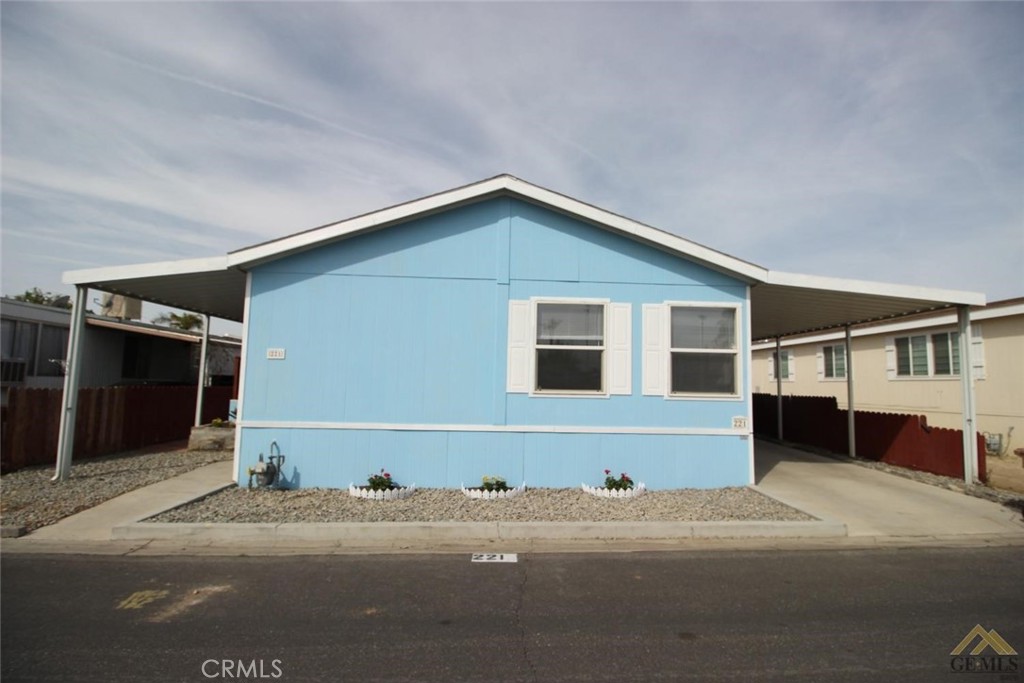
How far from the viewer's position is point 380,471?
8516 mm

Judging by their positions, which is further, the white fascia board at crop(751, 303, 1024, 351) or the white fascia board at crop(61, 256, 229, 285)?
the white fascia board at crop(751, 303, 1024, 351)

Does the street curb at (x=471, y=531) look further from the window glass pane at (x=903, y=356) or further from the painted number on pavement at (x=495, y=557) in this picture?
the window glass pane at (x=903, y=356)

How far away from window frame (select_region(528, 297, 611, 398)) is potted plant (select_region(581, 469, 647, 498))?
1.25m

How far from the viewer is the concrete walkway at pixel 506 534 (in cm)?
617

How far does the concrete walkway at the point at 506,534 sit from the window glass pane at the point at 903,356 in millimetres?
9948

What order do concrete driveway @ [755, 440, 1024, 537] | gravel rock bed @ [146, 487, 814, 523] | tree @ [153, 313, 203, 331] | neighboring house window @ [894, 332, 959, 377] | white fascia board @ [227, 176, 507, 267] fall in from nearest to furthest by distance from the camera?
1. gravel rock bed @ [146, 487, 814, 523]
2. concrete driveway @ [755, 440, 1024, 537]
3. white fascia board @ [227, 176, 507, 267]
4. neighboring house window @ [894, 332, 959, 377]
5. tree @ [153, 313, 203, 331]

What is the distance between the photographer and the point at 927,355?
15.8m

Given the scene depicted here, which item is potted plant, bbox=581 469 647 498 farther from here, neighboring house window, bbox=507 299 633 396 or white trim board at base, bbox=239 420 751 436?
neighboring house window, bbox=507 299 633 396

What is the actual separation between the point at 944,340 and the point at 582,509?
13.6 m

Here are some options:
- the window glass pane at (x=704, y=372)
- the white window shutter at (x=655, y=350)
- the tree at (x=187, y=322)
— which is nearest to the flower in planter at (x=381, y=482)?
the white window shutter at (x=655, y=350)

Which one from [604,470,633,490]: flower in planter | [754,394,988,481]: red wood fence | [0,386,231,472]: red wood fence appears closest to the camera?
[604,470,633,490]: flower in planter

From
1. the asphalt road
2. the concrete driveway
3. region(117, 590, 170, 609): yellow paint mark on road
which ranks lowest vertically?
region(117, 590, 170, 609): yellow paint mark on road

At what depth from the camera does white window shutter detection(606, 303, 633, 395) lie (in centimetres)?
873

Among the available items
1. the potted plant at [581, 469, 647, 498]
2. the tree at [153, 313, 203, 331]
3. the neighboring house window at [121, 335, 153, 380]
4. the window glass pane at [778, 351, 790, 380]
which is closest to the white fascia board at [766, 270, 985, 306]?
the potted plant at [581, 469, 647, 498]
